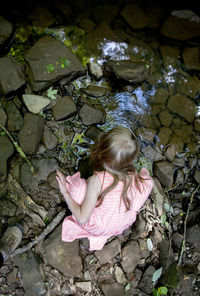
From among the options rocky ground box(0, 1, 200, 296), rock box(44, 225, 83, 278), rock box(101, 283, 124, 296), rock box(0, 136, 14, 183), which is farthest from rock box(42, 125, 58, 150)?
rock box(101, 283, 124, 296)

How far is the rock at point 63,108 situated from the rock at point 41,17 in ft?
3.92

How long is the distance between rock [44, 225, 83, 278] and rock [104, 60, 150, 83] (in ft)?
7.42

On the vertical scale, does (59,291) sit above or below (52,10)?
below

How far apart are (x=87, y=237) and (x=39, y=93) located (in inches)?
79.9

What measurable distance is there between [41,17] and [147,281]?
13.0ft

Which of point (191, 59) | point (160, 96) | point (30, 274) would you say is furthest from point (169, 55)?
point (30, 274)

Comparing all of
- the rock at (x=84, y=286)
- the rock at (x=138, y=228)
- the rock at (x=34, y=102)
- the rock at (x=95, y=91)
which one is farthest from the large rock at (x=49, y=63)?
the rock at (x=84, y=286)

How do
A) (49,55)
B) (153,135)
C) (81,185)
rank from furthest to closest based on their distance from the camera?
(153,135) < (49,55) < (81,185)

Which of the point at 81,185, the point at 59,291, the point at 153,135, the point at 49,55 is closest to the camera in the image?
the point at 81,185

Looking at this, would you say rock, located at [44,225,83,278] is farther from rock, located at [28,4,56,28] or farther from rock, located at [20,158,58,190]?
rock, located at [28,4,56,28]

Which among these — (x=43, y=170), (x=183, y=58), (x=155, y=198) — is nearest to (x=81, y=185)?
(x=43, y=170)

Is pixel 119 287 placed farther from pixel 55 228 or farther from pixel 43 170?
pixel 43 170

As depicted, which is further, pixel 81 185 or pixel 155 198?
pixel 155 198

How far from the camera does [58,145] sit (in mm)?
3107
